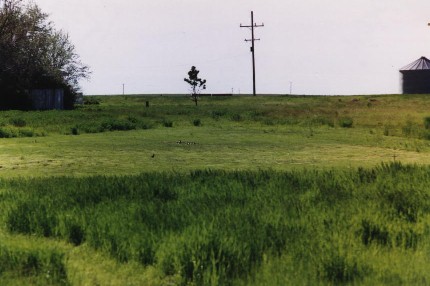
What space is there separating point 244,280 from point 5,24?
44.9 m

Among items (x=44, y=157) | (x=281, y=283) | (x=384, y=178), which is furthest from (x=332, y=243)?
(x=44, y=157)

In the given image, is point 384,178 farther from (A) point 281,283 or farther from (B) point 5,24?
(B) point 5,24

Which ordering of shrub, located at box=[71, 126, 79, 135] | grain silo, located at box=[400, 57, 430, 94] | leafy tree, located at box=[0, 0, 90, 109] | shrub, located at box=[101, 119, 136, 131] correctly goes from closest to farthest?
shrub, located at box=[71, 126, 79, 135], shrub, located at box=[101, 119, 136, 131], leafy tree, located at box=[0, 0, 90, 109], grain silo, located at box=[400, 57, 430, 94]

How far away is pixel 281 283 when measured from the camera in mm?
3754

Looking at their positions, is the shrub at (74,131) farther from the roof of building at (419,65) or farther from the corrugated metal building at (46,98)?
the roof of building at (419,65)

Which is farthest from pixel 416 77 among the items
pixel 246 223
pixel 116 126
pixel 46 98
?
pixel 246 223

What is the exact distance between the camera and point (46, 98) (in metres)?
43.3

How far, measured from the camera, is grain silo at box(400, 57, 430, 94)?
85.5 metres

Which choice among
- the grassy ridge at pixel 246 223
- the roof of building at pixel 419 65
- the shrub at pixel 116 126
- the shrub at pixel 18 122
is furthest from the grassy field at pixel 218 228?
the roof of building at pixel 419 65

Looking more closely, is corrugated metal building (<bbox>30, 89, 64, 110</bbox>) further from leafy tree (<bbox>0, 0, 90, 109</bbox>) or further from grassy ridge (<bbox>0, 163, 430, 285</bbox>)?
grassy ridge (<bbox>0, 163, 430, 285</bbox>)

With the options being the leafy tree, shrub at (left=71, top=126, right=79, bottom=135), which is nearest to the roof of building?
the leafy tree

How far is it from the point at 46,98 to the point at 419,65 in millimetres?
66602

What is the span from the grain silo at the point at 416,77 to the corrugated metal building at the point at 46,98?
2508 inches

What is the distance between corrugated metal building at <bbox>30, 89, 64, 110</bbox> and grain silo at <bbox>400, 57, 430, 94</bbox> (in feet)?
209
